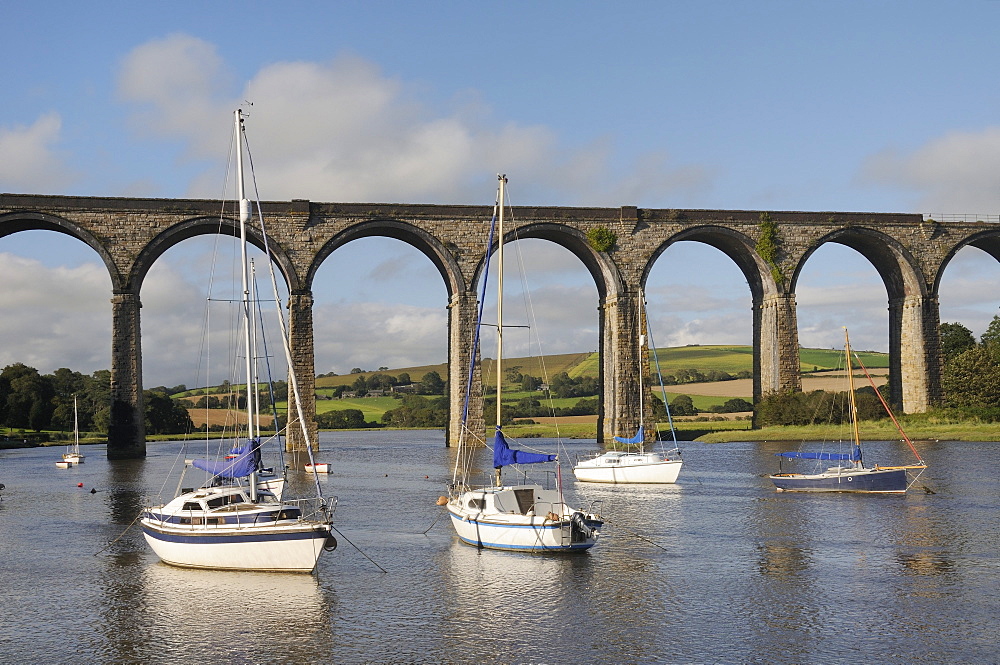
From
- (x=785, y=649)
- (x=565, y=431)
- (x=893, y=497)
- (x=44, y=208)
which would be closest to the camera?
(x=785, y=649)

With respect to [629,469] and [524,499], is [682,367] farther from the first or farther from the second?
[524,499]

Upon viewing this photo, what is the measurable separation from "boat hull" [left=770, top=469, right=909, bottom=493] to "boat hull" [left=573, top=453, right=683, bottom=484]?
17.9 ft

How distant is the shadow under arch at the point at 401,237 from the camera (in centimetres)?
6594

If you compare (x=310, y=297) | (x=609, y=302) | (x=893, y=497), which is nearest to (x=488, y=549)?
(x=893, y=497)

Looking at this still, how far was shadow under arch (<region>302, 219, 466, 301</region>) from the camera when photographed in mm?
65938

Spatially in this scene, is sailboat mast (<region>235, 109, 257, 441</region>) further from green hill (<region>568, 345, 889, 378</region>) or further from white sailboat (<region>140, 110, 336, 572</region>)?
green hill (<region>568, 345, 889, 378</region>)

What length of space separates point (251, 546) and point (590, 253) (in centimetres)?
5034

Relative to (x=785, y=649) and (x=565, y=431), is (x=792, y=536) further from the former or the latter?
(x=565, y=431)

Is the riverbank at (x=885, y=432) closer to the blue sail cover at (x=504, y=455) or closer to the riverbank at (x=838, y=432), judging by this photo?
the riverbank at (x=838, y=432)

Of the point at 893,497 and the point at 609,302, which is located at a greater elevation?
the point at 609,302

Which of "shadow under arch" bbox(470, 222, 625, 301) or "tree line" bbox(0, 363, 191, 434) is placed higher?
"shadow under arch" bbox(470, 222, 625, 301)

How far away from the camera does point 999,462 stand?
49.8 metres

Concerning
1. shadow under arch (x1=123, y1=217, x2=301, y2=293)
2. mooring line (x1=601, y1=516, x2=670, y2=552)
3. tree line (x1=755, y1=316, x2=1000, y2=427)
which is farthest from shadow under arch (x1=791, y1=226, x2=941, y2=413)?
mooring line (x1=601, y1=516, x2=670, y2=552)

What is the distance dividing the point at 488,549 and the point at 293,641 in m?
9.73
